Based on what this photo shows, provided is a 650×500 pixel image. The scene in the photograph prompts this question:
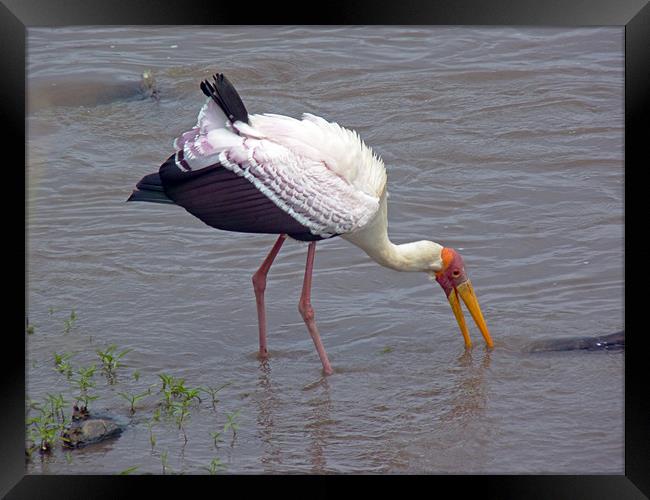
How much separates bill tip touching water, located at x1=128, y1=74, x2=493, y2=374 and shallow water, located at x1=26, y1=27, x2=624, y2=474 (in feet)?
1.07

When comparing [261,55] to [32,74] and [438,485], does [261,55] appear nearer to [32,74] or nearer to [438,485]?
[32,74]

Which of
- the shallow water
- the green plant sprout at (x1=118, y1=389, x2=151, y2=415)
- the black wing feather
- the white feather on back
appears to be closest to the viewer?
the shallow water

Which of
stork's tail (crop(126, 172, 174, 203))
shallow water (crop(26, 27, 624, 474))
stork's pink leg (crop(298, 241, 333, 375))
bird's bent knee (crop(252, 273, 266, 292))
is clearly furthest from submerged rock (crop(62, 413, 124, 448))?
bird's bent knee (crop(252, 273, 266, 292))

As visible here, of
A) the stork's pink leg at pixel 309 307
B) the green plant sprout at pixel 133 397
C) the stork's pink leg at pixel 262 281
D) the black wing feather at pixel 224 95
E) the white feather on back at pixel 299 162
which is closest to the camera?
the green plant sprout at pixel 133 397

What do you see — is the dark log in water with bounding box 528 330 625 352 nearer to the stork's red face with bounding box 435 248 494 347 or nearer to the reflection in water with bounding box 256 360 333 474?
the stork's red face with bounding box 435 248 494 347

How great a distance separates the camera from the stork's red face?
5.96 m

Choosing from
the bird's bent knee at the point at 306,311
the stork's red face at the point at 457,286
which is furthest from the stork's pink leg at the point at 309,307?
the stork's red face at the point at 457,286

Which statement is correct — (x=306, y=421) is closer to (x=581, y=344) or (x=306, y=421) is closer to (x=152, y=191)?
(x=152, y=191)

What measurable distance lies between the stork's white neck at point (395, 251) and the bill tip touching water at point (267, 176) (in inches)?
5.5

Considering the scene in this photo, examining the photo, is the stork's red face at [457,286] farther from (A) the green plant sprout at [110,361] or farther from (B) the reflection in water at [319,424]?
(A) the green plant sprout at [110,361]

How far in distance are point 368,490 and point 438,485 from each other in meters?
0.23

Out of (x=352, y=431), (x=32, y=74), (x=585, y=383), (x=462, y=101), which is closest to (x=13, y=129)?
(x=32, y=74)

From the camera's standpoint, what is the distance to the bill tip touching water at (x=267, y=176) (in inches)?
213

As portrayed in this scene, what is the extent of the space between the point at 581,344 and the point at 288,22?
71.3 inches
